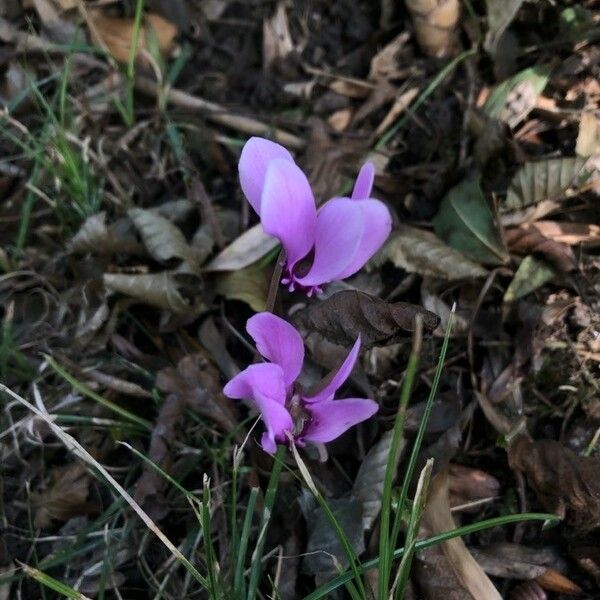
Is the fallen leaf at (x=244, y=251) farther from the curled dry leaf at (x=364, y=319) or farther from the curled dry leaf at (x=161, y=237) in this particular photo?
the curled dry leaf at (x=364, y=319)

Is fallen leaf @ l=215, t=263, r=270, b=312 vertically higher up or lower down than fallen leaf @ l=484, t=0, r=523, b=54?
lower down

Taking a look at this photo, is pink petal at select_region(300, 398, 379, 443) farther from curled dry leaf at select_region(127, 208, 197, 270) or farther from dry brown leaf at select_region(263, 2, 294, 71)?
dry brown leaf at select_region(263, 2, 294, 71)

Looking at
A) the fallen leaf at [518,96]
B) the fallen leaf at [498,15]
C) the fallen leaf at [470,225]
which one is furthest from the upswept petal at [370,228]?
the fallen leaf at [498,15]

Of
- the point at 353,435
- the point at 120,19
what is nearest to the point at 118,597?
the point at 353,435

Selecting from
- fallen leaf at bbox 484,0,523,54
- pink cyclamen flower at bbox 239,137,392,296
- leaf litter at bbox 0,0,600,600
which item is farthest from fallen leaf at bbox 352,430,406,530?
fallen leaf at bbox 484,0,523,54

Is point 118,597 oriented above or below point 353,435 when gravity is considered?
below

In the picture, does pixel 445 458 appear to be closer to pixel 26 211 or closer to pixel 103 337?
pixel 103 337

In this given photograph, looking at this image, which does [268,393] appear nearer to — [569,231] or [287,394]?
[287,394]

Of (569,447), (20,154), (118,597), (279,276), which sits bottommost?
(118,597)

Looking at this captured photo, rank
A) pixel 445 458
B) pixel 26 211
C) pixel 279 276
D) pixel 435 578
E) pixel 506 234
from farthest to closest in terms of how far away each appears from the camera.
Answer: pixel 26 211 < pixel 506 234 < pixel 445 458 < pixel 435 578 < pixel 279 276
